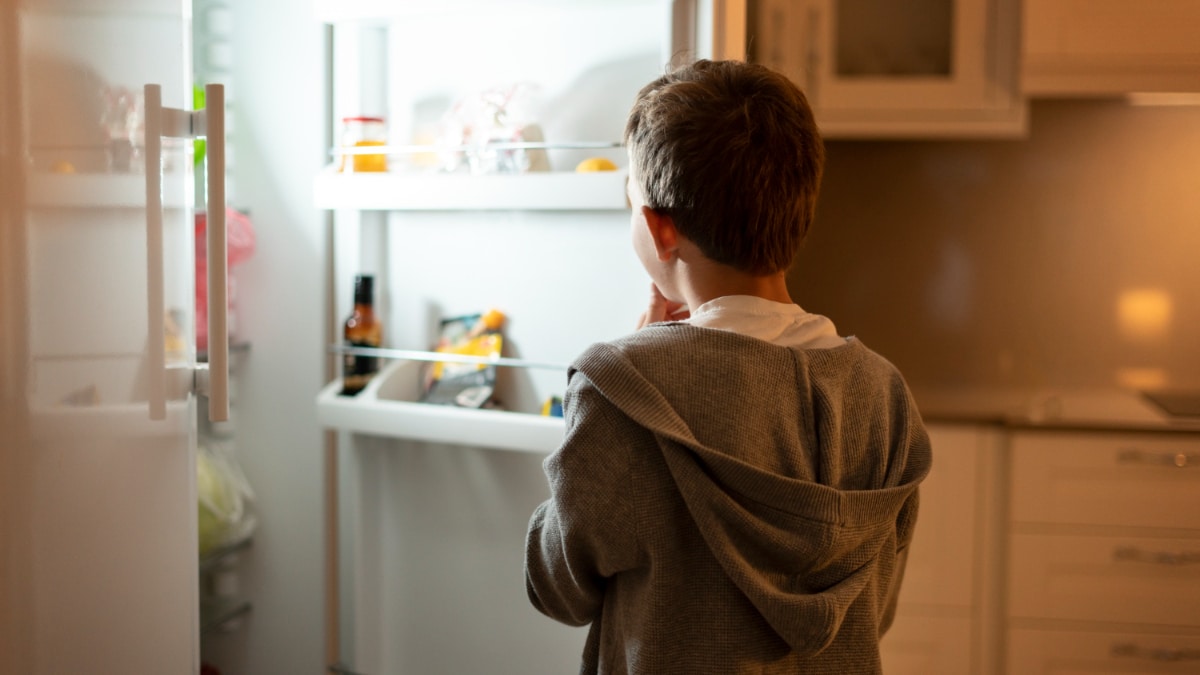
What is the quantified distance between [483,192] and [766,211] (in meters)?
0.62

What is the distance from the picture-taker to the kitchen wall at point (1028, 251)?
2203 mm

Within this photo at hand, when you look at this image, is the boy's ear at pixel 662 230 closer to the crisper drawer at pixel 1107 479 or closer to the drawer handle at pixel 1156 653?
the crisper drawer at pixel 1107 479

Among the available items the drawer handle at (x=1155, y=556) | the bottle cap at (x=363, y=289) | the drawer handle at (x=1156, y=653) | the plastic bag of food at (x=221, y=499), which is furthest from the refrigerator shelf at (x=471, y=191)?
the drawer handle at (x=1156, y=653)

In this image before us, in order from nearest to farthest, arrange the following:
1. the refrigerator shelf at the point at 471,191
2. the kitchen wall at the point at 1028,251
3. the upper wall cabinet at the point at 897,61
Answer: the refrigerator shelf at the point at 471,191
the upper wall cabinet at the point at 897,61
the kitchen wall at the point at 1028,251

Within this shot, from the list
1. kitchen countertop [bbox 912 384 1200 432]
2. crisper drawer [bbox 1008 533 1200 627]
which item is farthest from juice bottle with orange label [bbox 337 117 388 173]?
crisper drawer [bbox 1008 533 1200 627]

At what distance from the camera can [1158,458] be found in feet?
5.96

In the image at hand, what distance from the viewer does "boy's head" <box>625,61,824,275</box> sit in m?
0.88

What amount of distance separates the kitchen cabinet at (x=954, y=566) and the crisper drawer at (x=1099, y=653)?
5 centimetres

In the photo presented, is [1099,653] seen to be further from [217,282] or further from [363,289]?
[217,282]

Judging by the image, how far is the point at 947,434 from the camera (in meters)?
1.87

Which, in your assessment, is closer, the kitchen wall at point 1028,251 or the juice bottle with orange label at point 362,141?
the juice bottle with orange label at point 362,141

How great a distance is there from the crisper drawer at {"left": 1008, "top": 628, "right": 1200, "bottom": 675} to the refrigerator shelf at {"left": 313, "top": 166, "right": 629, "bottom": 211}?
3.81 feet

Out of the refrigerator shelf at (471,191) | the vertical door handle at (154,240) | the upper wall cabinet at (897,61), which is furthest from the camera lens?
the upper wall cabinet at (897,61)

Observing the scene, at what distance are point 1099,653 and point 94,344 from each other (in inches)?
67.2
